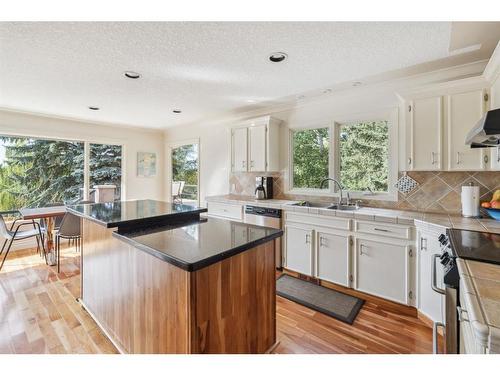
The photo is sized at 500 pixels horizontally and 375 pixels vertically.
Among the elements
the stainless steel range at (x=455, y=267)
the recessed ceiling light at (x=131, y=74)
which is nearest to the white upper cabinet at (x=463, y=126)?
the stainless steel range at (x=455, y=267)

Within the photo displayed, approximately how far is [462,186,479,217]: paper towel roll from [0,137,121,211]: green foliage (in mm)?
5586

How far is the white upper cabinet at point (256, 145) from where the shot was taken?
3.41 m

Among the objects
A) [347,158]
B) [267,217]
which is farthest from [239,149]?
[347,158]

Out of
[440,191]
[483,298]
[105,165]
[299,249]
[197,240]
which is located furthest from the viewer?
[105,165]

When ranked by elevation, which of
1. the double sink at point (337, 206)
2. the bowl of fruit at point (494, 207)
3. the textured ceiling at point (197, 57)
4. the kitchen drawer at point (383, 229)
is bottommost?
the kitchen drawer at point (383, 229)

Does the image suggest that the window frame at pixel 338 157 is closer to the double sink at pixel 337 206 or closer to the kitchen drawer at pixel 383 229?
the double sink at pixel 337 206

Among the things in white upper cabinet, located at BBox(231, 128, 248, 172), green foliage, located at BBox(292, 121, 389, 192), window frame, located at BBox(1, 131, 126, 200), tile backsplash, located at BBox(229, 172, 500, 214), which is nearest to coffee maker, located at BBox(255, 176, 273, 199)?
white upper cabinet, located at BBox(231, 128, 248, 172)

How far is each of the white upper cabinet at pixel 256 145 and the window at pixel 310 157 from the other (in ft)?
0.97

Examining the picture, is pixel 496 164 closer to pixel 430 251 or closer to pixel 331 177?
pixel 430 251

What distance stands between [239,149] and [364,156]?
1774 millimetres

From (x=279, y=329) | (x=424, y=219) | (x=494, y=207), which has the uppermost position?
(x=494, y=207)

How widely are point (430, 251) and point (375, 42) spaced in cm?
171

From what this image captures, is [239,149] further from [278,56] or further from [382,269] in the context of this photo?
[382,269]

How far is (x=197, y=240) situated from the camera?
142cm
